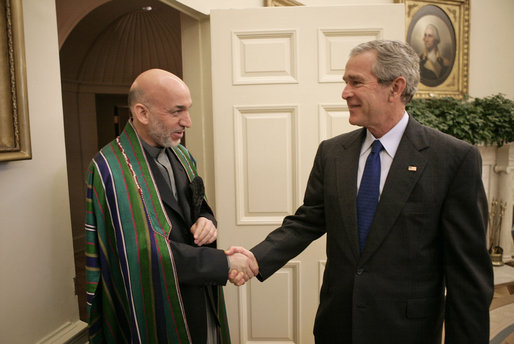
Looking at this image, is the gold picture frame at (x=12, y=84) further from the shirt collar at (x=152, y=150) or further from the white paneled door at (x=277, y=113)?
the white paneled door at (x=277, y=113)

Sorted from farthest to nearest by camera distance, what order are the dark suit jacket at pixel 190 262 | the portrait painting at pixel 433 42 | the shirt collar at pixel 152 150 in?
the portrait painting at pixel 433 42 → the shirt collar at pixel 152 150 → the dark suit jacket at pixel 190 262

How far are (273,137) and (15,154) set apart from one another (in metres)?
1.50

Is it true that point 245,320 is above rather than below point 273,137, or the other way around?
below

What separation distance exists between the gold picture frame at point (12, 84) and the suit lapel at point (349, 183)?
115 centimetres

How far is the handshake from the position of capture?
175cm

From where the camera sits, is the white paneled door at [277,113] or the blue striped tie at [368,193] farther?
the white paneled door at [277,113]

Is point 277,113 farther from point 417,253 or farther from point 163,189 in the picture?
point 417,253

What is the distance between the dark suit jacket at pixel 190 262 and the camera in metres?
1.57

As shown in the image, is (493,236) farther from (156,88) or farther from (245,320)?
(156,88)

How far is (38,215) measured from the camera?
1.56 metres

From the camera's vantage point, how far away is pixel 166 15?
5.84 m

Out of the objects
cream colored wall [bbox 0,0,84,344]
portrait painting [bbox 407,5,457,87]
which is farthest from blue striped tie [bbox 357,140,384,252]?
portrait painting [bbox 407,5,457,87]

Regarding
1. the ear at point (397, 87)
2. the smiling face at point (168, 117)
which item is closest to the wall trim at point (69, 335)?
the smiling face at point (168, 117)

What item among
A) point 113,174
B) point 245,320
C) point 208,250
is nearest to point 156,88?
point 113,174
